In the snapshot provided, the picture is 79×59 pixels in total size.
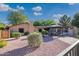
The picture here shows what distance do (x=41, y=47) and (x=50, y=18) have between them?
20.2 inches

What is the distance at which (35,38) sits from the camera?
4781 mm

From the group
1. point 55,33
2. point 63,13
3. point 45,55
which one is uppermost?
point 63,13

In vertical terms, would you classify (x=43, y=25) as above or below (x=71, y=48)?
above

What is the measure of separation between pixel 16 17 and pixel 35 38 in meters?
0.48

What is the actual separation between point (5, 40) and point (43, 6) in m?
0.85

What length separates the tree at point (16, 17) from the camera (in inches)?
185

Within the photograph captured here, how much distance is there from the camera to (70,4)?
4.67 metres

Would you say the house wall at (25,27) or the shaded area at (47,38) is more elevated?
the house wall at (25,27)

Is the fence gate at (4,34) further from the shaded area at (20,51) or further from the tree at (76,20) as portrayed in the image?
the tree at (76,20)

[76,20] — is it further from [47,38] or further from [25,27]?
[25,27]

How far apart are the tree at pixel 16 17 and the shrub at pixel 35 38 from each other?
0.29 meters

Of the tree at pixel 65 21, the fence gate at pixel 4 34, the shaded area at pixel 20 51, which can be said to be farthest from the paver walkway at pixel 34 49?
the tree at pixel 65 21

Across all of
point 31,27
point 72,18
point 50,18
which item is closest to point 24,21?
point 31,27

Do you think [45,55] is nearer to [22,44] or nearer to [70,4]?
[22,44]
